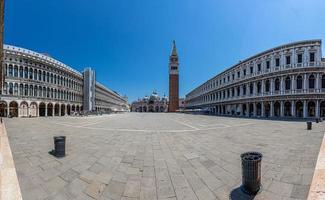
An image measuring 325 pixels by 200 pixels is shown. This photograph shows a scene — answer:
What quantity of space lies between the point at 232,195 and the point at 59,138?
654 centimetres

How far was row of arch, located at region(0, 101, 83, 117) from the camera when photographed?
3906 centimetres

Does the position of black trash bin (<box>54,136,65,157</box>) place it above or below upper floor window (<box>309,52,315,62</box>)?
below

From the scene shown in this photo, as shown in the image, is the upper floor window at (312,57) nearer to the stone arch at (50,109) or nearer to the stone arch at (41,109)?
the stone arch at (41,109)

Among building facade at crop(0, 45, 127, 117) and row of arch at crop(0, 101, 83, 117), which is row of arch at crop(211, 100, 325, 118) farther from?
building facade at crop(0, 45, 127, 117)

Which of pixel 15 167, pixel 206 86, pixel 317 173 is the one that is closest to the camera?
pixel 317 173

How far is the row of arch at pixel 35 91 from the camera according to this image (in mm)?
39822

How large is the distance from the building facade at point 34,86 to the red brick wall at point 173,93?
45506mm

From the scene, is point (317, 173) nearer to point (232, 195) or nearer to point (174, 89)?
point (232, 195)

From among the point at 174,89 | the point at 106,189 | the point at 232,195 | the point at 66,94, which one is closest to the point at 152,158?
the point at 106,189

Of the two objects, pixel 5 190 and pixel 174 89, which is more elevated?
pixel 174 89

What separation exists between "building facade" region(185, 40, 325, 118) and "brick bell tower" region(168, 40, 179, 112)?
160ft

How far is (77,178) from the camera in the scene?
16.8ft

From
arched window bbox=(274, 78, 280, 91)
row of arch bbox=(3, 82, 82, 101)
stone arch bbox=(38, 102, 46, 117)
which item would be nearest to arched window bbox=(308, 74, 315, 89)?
arched window bbox=(274, 78, 280, 91)

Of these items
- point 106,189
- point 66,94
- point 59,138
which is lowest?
point 106,189
